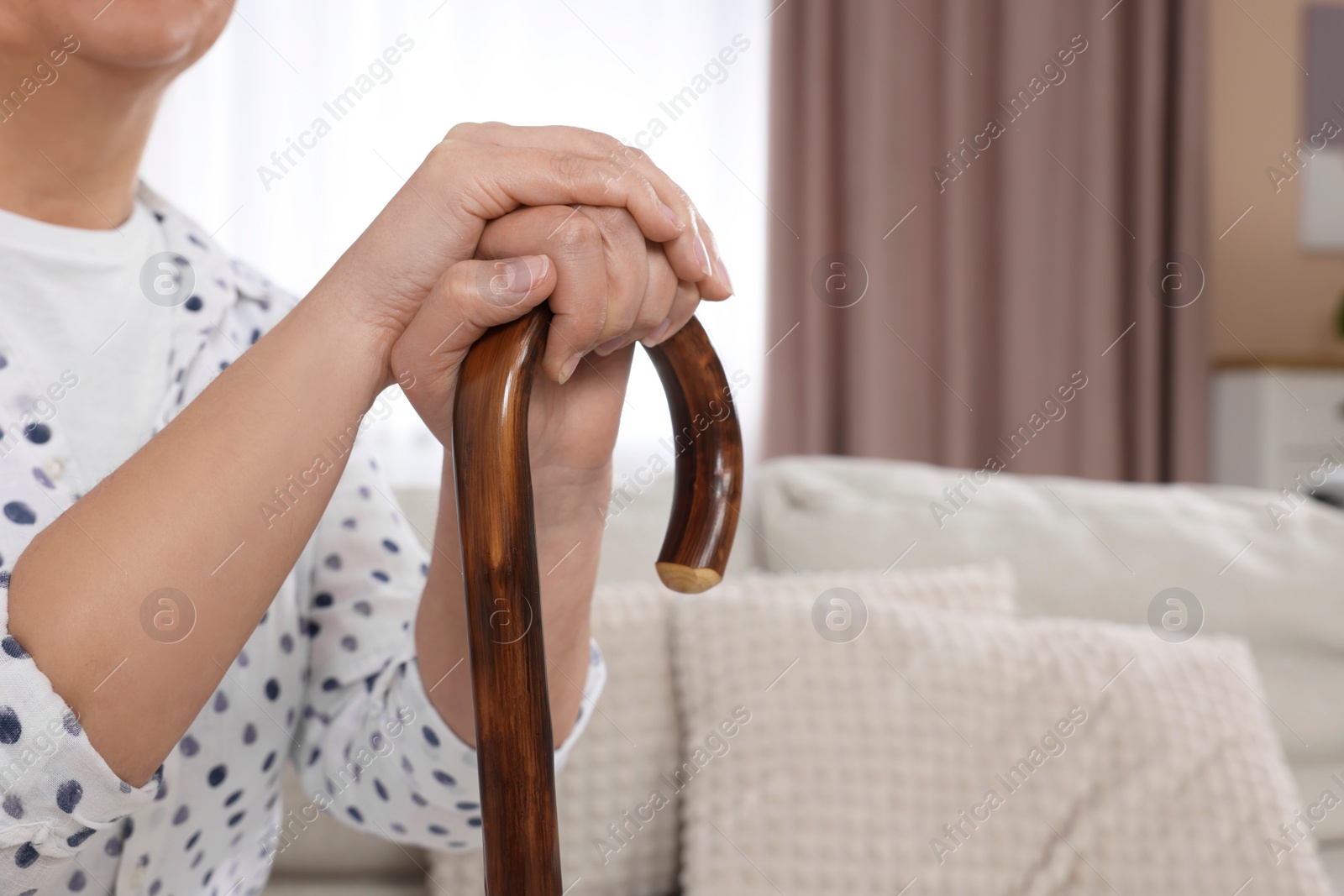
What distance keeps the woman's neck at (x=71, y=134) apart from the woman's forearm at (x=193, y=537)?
305 mm

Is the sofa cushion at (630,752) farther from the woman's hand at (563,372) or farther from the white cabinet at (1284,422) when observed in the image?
the white cabinet at (1284,422)

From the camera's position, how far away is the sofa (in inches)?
39.0

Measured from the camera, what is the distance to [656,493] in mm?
1396

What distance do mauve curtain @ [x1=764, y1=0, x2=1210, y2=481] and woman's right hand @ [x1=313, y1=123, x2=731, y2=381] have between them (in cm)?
236

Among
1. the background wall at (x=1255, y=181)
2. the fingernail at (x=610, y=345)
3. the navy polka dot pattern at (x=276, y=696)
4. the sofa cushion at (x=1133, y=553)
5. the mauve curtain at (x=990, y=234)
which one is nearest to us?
the fingernail at (x=610, y=345)

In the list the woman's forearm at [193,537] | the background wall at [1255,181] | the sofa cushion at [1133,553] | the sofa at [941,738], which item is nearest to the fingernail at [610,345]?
the woman's forearm at [193,537]

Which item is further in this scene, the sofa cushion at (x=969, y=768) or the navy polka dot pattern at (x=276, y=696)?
the sofa cushion at (x=969, y=768)

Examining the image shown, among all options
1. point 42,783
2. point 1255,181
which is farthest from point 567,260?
point 1255,181

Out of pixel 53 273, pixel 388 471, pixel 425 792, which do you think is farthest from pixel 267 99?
pixel 425 792

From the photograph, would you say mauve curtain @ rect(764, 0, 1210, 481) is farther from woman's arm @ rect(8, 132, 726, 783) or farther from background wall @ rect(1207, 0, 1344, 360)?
woman's arm @ rect(8, 132, 726, 783)

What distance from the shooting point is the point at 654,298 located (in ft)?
1.58

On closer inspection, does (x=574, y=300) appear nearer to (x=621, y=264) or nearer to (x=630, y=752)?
(x=621, y=264)

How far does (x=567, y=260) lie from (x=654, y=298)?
51 millimetres

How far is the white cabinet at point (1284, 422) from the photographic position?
274 centimetres
